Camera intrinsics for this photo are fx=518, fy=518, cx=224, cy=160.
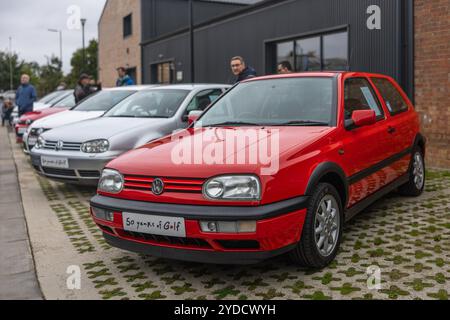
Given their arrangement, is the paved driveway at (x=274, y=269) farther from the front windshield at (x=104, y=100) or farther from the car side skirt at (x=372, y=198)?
the front windshield at (x=104, y=100)

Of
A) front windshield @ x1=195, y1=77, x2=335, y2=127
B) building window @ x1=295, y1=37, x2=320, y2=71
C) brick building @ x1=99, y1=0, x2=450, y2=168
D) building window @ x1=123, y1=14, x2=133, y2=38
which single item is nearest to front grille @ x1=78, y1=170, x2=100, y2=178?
front windshield @ x1=195, y1=77, x2=335, y2=127

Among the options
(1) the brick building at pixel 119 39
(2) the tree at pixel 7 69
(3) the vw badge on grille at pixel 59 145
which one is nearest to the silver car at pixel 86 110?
(3) the vw badge on grille at pixel 59 145

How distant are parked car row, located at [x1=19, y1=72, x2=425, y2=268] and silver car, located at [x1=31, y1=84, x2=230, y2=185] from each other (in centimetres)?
184

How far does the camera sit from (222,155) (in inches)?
144

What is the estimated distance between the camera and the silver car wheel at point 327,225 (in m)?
3.86

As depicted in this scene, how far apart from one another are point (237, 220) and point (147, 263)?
50.4 inches

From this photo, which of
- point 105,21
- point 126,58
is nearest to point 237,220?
point 126,58

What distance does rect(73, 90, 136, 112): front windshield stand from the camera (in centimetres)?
958

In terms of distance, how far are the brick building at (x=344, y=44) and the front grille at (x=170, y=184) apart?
6.17 meters

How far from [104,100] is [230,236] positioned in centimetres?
700

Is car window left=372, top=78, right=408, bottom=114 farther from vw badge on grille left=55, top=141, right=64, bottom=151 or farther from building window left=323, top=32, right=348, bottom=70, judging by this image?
building window left=323, top=32, right=348, bottom=70

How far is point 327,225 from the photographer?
3.98 meters

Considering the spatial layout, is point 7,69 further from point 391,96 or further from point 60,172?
point 391,96

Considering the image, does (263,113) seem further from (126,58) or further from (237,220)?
(126,58)
